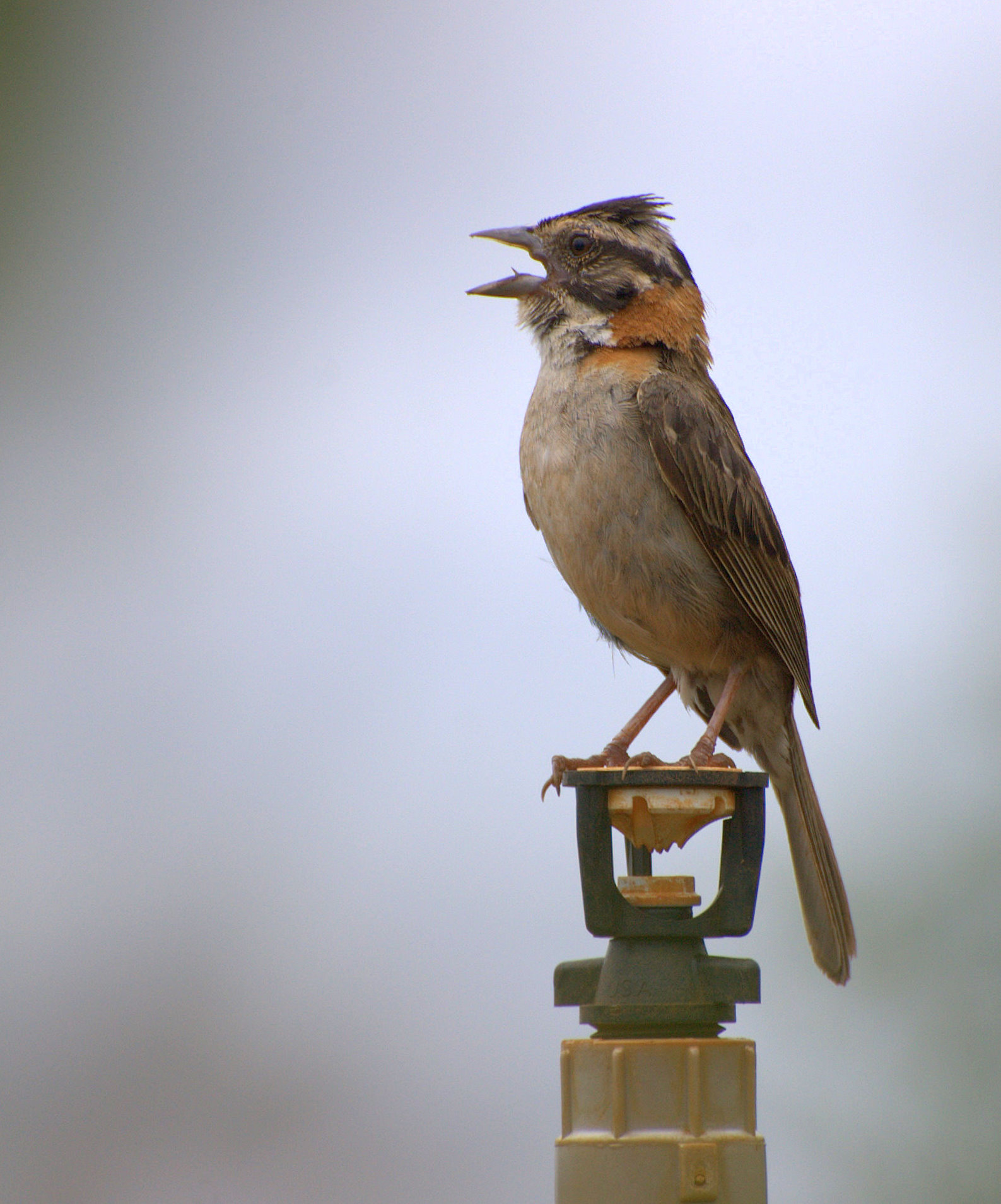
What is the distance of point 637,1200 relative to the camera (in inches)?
81.7

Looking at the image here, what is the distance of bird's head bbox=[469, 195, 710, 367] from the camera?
3.75 metres

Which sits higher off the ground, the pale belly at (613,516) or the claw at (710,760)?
the pale belly at (613,516)

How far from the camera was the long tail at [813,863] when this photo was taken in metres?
3.55

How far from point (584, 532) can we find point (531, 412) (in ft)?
1.44

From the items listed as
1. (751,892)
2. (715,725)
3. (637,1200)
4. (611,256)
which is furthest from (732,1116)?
(611,256)

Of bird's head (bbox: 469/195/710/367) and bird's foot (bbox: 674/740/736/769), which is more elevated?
bird's head (bbox: 469/195/710/367)

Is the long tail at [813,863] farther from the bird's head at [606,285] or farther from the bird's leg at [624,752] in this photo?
the bird's head at [606,285]

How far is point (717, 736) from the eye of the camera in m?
3.49

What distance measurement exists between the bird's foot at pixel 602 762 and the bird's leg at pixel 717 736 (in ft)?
0.33

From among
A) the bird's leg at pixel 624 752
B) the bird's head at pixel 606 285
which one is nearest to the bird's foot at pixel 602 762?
the bird's leg at pixel 624 752

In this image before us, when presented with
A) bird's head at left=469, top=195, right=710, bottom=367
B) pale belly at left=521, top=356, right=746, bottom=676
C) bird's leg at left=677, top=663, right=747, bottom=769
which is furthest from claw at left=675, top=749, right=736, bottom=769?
bird's head at left=469, top=195, right=710, bottom=367

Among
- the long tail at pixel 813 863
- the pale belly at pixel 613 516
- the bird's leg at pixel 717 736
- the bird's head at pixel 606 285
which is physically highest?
the bird's head at pixel 606 285

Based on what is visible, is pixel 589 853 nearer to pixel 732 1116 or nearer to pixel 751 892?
pixel 751 892

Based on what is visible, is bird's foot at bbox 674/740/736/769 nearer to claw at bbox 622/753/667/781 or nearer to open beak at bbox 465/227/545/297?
claw at bbox 622/753/667/781
